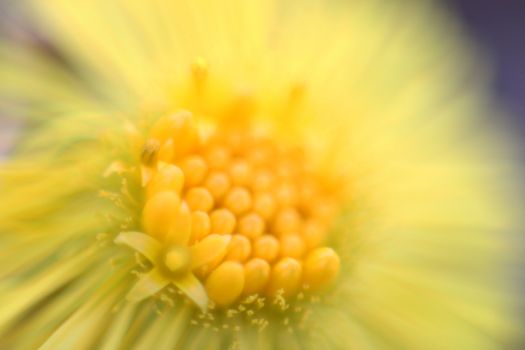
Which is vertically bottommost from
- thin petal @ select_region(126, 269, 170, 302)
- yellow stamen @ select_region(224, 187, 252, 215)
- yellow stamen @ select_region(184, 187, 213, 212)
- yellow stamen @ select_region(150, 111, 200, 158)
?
thin petal @ select_region(126, 269, 170, 302)

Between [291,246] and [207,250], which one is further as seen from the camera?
[291,246]

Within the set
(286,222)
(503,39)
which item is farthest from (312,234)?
(503,39)

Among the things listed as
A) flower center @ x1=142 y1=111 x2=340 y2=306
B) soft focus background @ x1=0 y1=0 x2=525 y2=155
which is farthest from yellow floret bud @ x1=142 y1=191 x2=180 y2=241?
soft focus background @ x1=0 y1=0 x2=525 y2=155

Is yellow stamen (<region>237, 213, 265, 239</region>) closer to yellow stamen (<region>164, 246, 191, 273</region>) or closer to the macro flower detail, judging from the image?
the macro flower detail

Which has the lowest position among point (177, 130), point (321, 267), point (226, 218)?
point (321, 267)

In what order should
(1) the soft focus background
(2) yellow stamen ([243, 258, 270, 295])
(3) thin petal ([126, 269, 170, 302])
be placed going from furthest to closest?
1. (1) the soft focus background
2. (2) yellow stamen ([243, 258, 270, 295])
3. (3) thin petal ([126, 269, 170, 302])

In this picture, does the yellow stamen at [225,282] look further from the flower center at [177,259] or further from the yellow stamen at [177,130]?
→ the yellow stamen at [177,130]

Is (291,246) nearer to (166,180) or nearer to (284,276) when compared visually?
(284,276)

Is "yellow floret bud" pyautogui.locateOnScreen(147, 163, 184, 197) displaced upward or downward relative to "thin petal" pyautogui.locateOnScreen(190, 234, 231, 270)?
upward
